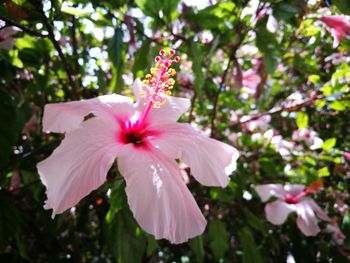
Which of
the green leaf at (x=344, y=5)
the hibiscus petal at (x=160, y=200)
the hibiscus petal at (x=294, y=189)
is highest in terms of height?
the green leaf at (x=344, y=5)

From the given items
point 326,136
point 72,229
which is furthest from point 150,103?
point 326,136

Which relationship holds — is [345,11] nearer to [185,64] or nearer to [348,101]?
[348,101]

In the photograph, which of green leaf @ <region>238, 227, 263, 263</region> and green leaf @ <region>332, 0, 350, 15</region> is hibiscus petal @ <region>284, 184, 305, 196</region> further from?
green leaf @ <region>332, 0, 350, 15</region>

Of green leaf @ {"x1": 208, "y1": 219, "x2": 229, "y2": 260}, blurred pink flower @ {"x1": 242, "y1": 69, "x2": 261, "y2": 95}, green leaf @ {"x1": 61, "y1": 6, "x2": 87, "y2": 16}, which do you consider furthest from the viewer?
blurred pink flower @ {"x1": 242, "y1": 69, "x2": 261, "y2": 95}

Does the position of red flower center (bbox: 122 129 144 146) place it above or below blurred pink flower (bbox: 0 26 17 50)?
below

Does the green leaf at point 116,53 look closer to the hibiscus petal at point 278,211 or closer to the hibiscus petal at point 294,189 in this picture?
the hibiscus petal at point 278,211

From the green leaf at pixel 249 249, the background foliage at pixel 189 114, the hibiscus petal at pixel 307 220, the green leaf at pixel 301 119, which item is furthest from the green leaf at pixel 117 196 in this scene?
the green leaf at pixel 301 119

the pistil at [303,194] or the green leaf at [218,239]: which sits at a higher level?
the pistil at [303,194]

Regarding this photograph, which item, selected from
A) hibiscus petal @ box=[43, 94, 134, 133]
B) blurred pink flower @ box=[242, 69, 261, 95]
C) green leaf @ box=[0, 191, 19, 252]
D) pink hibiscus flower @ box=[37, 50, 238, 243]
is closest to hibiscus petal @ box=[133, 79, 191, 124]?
pink hibiscus flower @ box=[37, 50, 238, 243]
